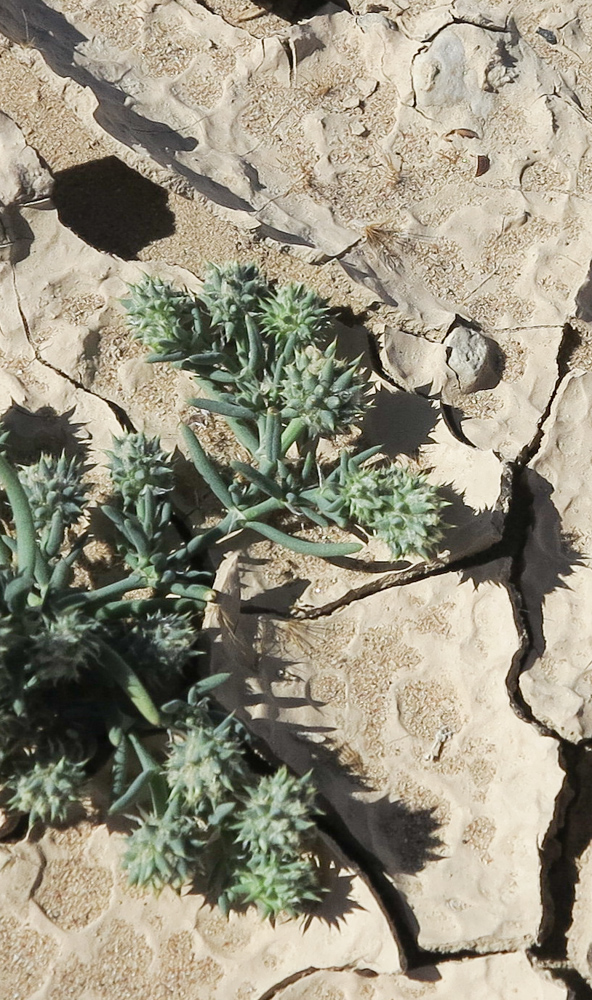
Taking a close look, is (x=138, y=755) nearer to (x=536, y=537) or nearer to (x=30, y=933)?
(x=30, y=933)

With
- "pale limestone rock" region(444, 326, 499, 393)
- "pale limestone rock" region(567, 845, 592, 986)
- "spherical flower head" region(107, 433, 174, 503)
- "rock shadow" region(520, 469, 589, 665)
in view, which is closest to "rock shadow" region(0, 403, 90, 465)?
"spherical flower head" region(107, 433, 174, 503)

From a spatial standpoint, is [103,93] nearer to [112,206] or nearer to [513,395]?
[112,206]

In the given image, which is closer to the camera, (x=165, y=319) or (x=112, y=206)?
(x=165, y=319)

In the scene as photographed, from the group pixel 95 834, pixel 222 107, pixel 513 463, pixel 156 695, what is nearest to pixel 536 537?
pixel 513 463

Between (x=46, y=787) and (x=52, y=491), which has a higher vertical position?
(x=52, y=491)

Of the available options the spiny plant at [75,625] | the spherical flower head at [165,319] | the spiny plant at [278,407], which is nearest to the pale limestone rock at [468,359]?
the spiny plant at [278,407]

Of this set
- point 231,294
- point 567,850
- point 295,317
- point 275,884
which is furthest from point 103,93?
point 567,850

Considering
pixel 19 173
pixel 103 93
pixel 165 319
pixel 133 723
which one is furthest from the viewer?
pixel 103 93
